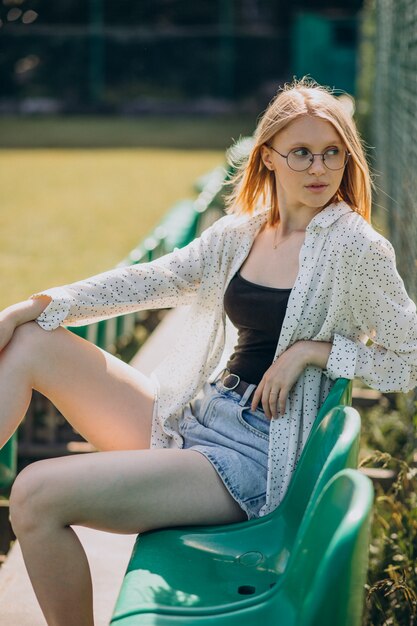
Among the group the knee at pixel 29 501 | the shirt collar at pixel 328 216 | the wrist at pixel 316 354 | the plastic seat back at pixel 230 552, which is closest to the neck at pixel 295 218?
the shirt collar at pixel 328 216

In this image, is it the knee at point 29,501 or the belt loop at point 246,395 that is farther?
the belt loop at point 246,395

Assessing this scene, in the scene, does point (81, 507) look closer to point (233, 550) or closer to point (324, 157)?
point (233, 550)

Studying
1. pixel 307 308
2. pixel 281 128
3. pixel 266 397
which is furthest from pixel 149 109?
pixel 266 397

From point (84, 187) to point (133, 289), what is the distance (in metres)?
11.9

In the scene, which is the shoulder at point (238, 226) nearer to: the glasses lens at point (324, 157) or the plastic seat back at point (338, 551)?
the glasses lens at point (324, 157)

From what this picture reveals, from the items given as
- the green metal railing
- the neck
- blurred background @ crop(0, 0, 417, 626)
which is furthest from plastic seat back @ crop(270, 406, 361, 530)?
blurred background @ crop(0, 0, 417, 626)

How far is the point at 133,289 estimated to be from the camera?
3.17 metres

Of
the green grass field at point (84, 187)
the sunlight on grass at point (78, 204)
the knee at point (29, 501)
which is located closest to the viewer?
the knee at point (29, 501)

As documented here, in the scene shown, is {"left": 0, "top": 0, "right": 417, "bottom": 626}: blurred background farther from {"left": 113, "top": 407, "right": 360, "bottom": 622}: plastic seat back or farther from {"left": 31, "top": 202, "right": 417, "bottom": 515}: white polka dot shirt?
{"left": 113, "top": 407, "right": 360, "bottom": 622}: plastic seat back

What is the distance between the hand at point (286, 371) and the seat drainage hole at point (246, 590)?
1.78 feet

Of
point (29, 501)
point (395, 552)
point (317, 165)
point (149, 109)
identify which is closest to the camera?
point (29, 501)

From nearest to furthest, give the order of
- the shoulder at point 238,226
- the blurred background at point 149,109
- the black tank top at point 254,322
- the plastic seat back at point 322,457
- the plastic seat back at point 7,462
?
1. the plastic seat back at point 322,457
2. the black tank top at point 254,322
3. the shoulder at point 238,226
4. the plastic seat back at point 7,462
5. the blurred background at point 149,109

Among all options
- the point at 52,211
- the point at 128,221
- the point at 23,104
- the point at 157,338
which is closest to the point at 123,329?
the point at 157,338

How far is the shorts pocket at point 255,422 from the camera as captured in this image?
290 cm
